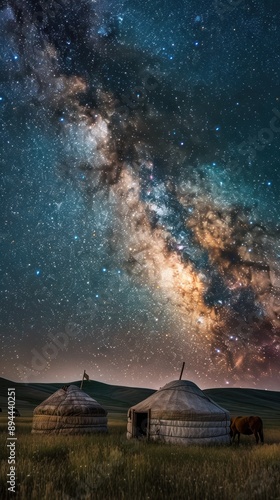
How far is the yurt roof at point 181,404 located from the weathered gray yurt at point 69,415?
2.59 m

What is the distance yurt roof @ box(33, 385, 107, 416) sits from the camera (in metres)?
18.4

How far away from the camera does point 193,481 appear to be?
7062 millimetres

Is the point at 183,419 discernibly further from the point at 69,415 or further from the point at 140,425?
the point at 69,415

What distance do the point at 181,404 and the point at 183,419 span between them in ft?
1.92

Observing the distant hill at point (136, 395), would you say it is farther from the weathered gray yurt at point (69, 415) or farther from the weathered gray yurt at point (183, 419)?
the weathered gray yurt at point (183, 419)

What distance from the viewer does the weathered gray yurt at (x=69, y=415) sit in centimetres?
1820

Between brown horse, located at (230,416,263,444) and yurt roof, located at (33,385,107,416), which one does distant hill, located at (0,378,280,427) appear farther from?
brown horse, located at (230,416,263,444)

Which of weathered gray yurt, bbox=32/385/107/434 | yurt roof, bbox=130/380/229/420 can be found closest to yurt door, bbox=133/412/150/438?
yurt roof, bbox=130/380/229/420

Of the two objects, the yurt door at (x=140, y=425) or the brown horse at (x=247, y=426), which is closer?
the brown horse at (x=247, y=426)

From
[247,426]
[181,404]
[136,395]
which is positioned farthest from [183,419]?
[136,395]

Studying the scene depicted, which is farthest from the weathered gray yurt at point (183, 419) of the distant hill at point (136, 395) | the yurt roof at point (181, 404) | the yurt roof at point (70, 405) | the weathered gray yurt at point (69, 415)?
the distant hill at point (136, 395)

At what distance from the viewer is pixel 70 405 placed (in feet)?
61.0

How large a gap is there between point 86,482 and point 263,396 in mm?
106872

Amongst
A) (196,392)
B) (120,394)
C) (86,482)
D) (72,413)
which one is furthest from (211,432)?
(120,394)
